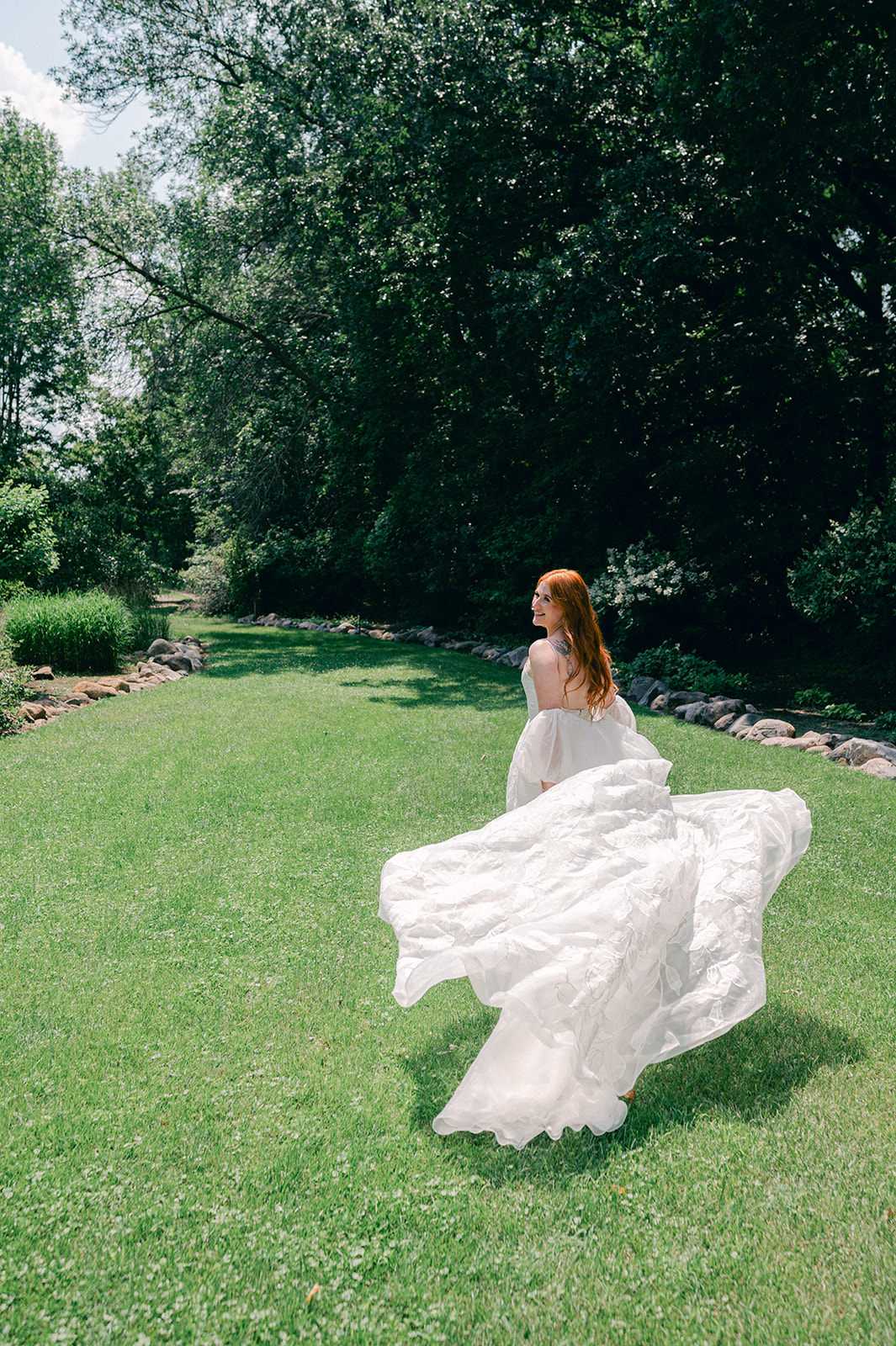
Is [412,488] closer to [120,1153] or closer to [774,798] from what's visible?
[774,798]

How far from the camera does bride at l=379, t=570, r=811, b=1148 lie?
8.72ft

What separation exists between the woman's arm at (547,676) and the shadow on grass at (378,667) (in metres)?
6.42

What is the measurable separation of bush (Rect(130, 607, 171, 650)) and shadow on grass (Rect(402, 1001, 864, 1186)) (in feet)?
37.4

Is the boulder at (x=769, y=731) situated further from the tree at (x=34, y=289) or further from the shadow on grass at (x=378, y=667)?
the tree at (x=34, y=289)

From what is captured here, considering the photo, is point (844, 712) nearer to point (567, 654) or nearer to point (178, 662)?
point (567, 654)

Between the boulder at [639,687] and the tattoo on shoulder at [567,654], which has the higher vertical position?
the tattoo on shoulder at [567,654]

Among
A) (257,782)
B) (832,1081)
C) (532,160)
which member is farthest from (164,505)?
(832,1081)

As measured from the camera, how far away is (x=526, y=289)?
1266cm

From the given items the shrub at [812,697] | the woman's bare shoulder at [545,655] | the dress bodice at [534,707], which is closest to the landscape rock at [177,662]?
the shrub at [812,697]

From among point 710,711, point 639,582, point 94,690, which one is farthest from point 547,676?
point 639,582

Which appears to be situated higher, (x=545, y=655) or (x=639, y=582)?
(x=545, y=655)

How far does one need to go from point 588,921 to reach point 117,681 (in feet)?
30.0

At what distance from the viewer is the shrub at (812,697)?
34.6 feet

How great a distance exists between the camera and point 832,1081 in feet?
9.86
